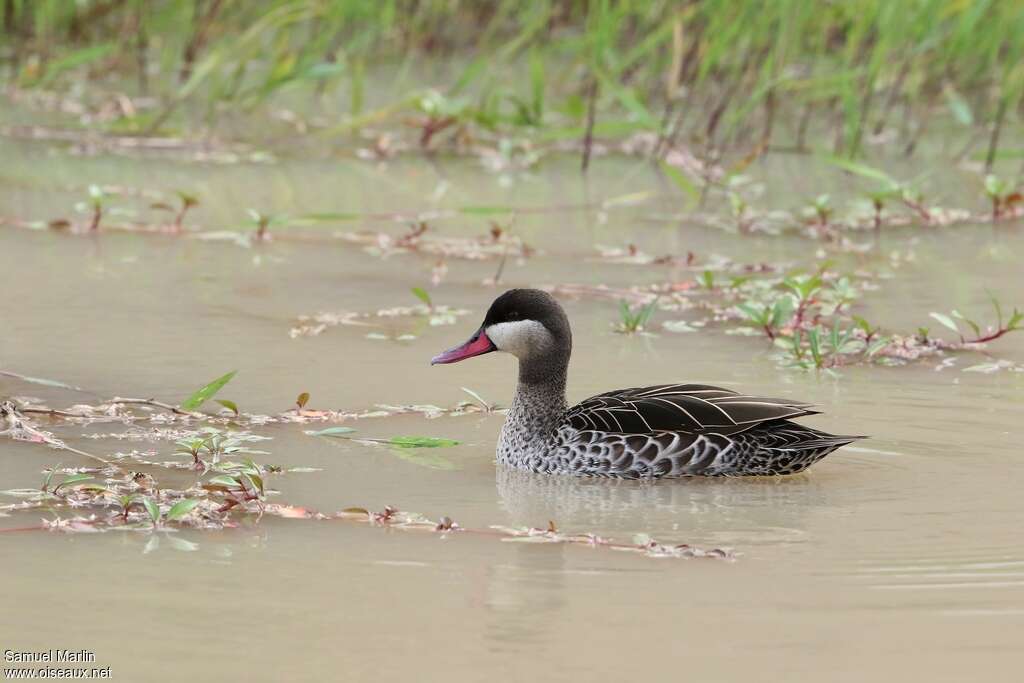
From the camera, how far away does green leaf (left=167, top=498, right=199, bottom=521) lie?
16.1ft

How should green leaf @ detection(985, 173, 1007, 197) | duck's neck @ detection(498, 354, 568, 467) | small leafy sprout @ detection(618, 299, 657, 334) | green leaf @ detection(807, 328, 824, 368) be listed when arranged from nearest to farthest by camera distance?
duck's neck @ detection(498, 354, 568, 467)
green leaf @ detection(807, 328, 824, 368)
small leafy sprout @ detection(618, 299, 657, 334)
green leaf @ detection(985, 173, 1007, 197)

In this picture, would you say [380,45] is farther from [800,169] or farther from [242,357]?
[242,357]

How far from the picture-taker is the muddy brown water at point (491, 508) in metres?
4.13

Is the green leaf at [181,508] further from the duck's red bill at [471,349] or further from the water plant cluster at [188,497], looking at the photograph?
the duck's red bill at [471,349]

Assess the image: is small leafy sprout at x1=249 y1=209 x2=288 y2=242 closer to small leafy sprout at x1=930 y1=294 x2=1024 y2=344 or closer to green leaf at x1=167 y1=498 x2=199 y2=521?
small leafy sprout at x1=930 y1=294 x2=1024 y2=344

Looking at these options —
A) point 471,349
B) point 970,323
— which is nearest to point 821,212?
point 970,323

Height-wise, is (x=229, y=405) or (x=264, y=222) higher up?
(x=264, y=222)

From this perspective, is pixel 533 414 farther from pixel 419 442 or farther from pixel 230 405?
pixel 230 405

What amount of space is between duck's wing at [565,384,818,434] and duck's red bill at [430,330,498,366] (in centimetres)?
51

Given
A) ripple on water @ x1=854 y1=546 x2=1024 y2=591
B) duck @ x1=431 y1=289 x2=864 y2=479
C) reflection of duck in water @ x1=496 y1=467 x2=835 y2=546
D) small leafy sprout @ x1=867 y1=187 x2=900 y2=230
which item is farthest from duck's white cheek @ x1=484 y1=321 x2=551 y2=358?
small leafy sprout @ x1=867 y1=187 x2=900 y2=230

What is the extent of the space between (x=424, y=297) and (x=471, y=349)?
148cm

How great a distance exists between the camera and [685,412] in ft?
19.9

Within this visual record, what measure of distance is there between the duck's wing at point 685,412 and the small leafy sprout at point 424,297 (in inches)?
73.0

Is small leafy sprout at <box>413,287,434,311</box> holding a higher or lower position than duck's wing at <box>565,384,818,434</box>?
higher
